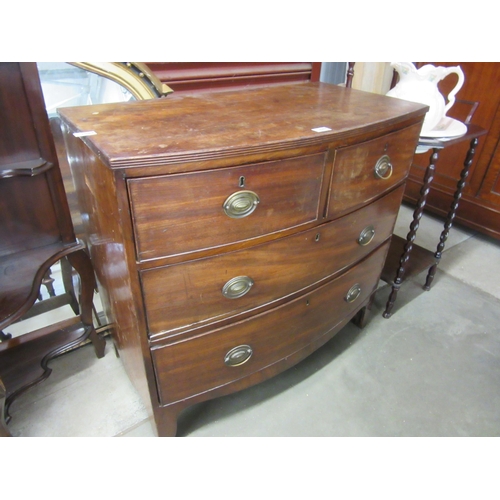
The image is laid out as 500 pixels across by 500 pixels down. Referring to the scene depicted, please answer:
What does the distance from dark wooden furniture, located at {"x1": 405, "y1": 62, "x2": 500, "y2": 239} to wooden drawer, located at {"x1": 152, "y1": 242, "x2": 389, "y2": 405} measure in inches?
51.3

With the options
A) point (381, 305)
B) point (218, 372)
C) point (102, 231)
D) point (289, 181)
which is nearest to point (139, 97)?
point (102, 231)

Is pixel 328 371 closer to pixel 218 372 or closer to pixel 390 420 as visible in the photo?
pixel 390 420

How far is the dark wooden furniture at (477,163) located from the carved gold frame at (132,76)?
1.63 meters

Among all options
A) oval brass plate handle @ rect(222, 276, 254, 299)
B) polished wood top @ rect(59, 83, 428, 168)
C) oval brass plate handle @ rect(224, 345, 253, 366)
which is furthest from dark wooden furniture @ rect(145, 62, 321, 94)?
oval brass plate handle @ rect(224, 345, 253, 366)

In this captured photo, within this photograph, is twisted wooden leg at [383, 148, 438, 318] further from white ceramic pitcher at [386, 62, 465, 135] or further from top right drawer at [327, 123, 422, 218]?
top right drawer at [327, 123, 422, 218]

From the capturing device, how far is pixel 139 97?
1.33m

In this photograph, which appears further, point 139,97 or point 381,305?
point 381,305

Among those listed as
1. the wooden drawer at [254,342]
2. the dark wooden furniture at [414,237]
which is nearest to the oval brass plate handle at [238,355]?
the wooden drawer at [254,342]

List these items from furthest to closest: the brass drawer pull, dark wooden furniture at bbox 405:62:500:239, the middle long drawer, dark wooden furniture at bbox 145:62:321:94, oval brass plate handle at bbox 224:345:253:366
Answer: dark wooden furniture at bbox 405:62:500:239 → dark wooden furniture at bbox 145:62:321:94 → the brass drawer pull → oval brass plate handle at bbox 224:345:253:366 → the middle long drawer

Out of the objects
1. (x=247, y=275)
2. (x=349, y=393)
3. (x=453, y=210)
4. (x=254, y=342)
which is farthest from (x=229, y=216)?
(x=453, y=210)

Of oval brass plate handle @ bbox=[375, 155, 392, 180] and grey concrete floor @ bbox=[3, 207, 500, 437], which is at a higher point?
oval brass plate handle @ bbox=[375, 155, 392, 180]

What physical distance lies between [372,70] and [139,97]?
1.56 meters

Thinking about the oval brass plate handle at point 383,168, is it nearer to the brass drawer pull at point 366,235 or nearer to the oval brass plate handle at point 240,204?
the brass drawer pull at point 366,235

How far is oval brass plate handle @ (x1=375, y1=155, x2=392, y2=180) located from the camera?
106 cm
